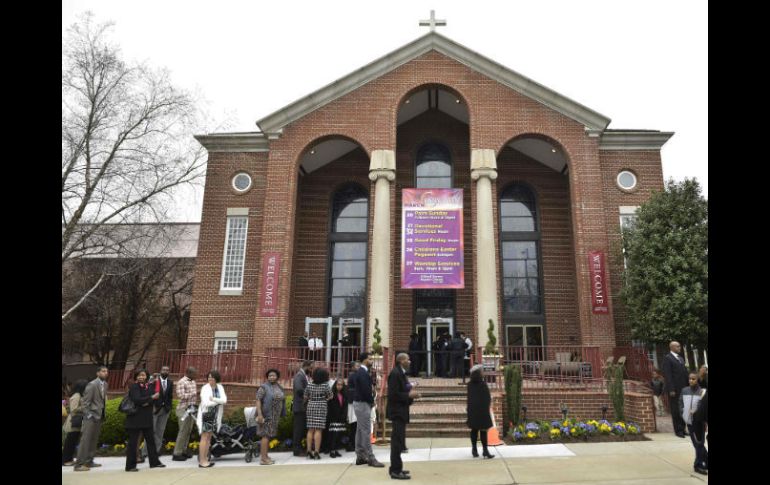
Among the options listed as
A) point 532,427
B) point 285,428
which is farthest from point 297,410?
point 532,427

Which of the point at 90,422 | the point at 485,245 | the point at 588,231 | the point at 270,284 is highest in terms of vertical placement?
the point at 588,231

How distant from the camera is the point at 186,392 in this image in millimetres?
10289

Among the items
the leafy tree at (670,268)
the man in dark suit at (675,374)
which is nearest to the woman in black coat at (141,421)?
the man in dark suit at (675,374)

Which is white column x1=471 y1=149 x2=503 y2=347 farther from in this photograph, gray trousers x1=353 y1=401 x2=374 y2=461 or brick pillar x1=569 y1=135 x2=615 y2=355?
gray trousers x1=353 y1=401 x2=374 y2=461

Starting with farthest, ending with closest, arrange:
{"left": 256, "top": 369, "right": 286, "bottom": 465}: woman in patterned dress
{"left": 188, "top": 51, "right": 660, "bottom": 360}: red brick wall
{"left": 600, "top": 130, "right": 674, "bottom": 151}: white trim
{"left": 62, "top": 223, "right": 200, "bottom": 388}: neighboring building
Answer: {"left": 62, "top": 223, "right": 200, "bottom": 388}: neighboring building → {"left": 600, "top": 130, "right": 674, "bottom": 151}: white trim → {"left": 188, "top": 51, "right": 660, "bottom": 360}: red brick wall → {"left": 256, "top": 369, "right": 286, "bottom": 465}: woman in patterned dress

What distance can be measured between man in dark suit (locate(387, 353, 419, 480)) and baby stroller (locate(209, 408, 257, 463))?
130 inches

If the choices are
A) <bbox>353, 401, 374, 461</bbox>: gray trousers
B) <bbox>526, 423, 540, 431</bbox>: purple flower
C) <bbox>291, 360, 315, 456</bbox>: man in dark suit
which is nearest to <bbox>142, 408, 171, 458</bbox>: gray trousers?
<bbox>291, 360, 315, 456</bbox>: man in dark suit

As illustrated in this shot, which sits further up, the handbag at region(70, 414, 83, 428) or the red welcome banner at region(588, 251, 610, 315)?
the red welcome banner at region(588, 251, 610, 315)

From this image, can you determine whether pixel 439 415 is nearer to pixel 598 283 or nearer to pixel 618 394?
pixel 618 394

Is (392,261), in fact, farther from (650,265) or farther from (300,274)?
(650,265)

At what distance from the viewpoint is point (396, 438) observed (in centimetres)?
798

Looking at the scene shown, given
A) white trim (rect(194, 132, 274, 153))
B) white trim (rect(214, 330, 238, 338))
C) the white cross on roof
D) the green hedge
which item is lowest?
the green hedge

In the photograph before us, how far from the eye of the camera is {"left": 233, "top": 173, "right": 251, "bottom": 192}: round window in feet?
72.4

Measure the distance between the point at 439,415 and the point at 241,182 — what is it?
1381cm
